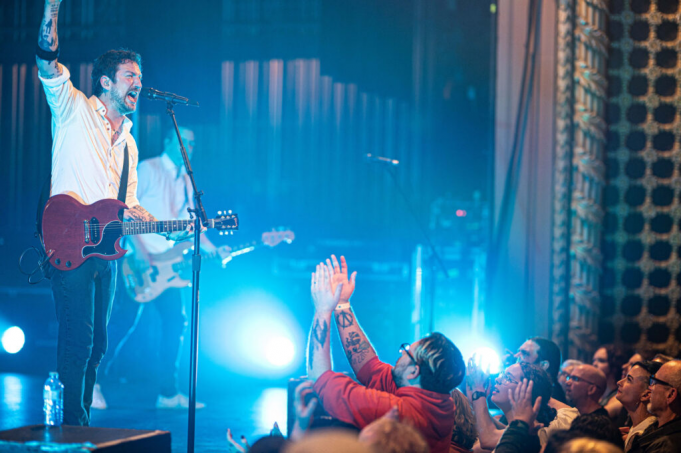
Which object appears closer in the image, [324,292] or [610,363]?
[324,292]

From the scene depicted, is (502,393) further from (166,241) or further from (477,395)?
(166,241)

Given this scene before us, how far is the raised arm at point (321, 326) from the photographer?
241 centimetres

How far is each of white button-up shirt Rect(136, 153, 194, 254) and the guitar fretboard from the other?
1725 millimetres

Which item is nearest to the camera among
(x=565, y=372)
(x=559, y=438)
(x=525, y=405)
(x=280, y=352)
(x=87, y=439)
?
(x=559, y=438)

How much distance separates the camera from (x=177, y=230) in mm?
3238

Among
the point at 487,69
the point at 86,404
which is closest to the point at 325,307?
the point at 86,404

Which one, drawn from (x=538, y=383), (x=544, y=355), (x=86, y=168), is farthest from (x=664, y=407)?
(x=86, y=168)

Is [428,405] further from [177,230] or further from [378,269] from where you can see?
[378,269]

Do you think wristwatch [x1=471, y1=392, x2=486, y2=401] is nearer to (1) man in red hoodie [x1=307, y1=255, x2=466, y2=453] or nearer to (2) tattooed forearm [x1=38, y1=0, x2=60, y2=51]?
(1) man in red hoodie [x1=307, y1=255, x2=466, y2=453]

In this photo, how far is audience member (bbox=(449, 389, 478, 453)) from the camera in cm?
273

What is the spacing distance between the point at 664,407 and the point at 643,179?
8.40ft

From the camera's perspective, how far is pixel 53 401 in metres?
2.72

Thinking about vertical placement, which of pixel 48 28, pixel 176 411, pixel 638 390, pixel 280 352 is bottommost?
pixel 176 411

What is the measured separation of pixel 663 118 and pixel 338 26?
9.98 ft
